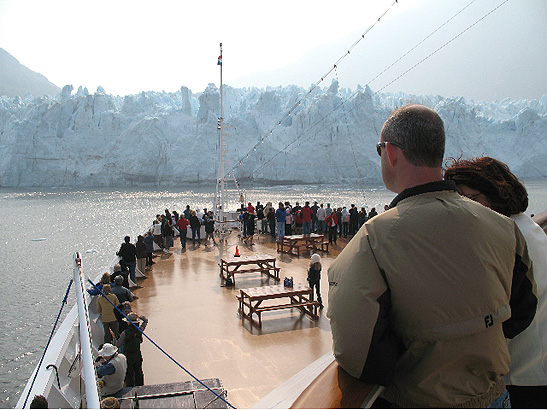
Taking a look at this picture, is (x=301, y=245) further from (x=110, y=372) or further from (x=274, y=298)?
(x=110, y=372)

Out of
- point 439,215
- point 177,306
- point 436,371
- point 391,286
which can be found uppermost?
point 439,215

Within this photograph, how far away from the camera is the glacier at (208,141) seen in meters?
53.3

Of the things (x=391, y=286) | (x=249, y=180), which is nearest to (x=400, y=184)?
(x=391, y=286)

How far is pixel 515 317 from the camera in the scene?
125 cm

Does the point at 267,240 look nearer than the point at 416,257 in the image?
No

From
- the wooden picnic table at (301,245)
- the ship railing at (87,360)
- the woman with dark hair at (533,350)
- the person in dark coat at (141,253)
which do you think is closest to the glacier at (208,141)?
the wooden picnic table at (301,245)

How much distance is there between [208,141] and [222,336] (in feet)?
167

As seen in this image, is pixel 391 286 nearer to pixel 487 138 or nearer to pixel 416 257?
pixel 416 257

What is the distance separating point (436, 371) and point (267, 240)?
1231 centimetres

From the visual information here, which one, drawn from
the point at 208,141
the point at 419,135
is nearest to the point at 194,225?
the point at 419,135

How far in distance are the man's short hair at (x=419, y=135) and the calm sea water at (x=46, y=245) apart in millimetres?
7881

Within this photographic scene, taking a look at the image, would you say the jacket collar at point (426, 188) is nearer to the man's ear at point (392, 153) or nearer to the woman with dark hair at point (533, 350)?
the man's ear at point (392, 153)

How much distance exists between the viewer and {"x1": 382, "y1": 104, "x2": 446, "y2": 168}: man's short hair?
115 centimetres

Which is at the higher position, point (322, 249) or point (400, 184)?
point (400, 184)
